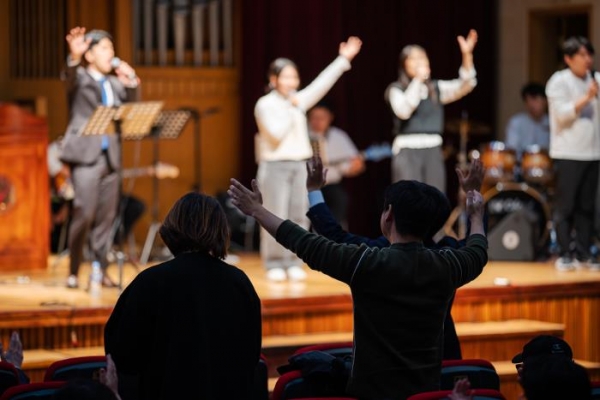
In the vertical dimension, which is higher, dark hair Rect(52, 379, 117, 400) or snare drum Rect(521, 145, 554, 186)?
snare drum Rect(521, 145, 554, 186)

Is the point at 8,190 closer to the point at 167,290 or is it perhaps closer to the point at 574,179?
the point at 574,179

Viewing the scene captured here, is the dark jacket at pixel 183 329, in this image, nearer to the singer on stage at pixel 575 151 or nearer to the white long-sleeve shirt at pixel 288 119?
the white long-sleeve shirt at pixel 288 119

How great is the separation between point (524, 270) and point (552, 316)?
803mm

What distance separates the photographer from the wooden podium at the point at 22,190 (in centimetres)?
773

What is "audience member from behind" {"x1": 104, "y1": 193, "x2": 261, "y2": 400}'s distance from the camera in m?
3.29

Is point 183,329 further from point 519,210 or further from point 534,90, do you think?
point 534,90

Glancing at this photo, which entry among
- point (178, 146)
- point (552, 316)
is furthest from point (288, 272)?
point (178, 146)

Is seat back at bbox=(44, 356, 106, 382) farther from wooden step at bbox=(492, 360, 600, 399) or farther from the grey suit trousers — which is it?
the grey suit trousers

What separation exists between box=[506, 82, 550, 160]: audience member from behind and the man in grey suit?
11.5ft

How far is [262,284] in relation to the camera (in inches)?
278

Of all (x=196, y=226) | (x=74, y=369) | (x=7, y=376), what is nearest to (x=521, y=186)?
(x=74, y=369)

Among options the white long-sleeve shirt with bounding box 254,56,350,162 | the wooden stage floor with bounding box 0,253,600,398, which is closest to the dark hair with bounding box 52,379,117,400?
the wooden stage floor with bounding box 0,253,600,398

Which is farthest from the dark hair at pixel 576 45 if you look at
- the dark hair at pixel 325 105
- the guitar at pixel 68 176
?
the guitar at pixel 68 176

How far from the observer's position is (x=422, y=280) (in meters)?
3.37
